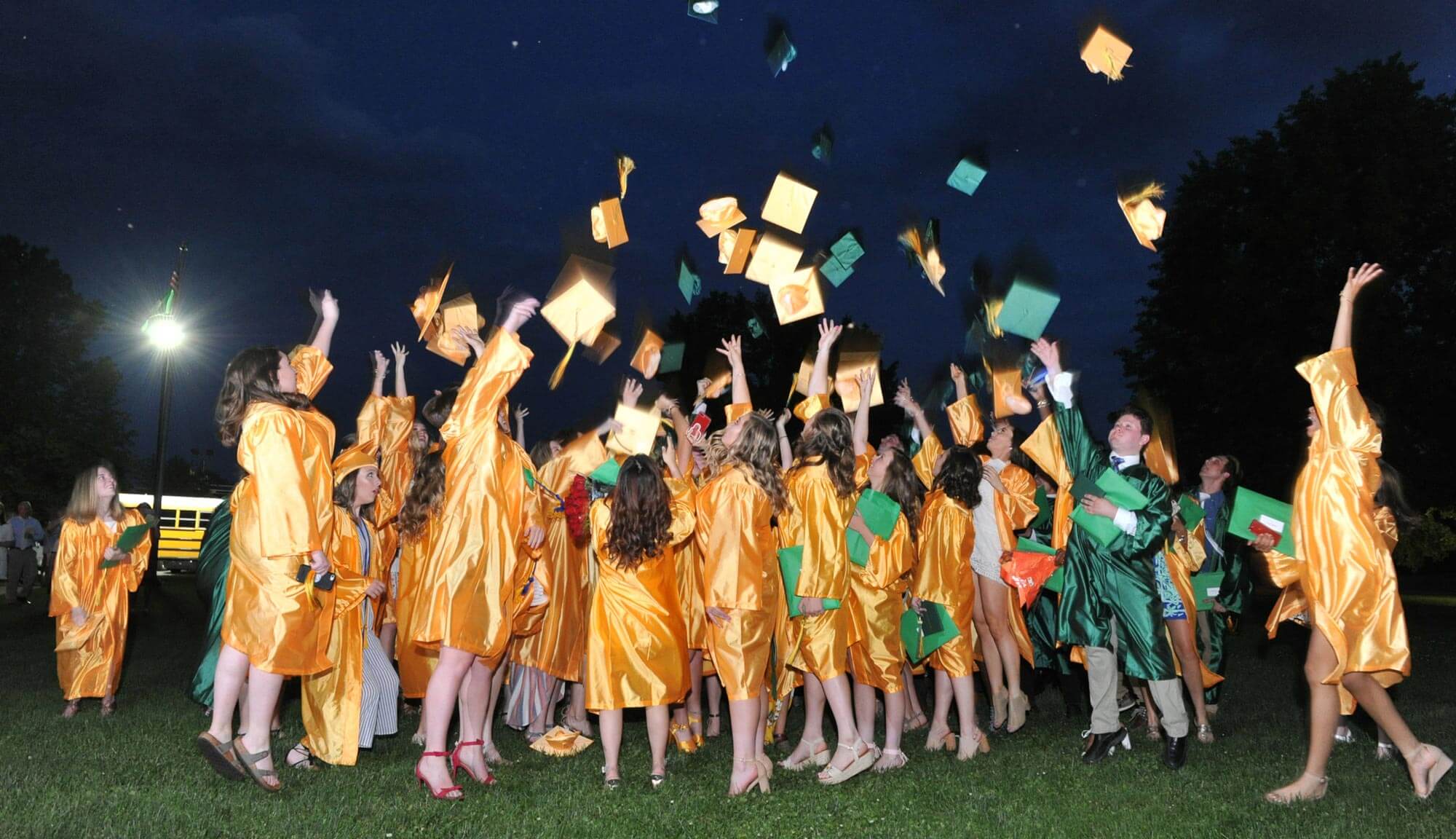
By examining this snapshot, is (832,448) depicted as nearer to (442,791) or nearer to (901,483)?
(901,483)

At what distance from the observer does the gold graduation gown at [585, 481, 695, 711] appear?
5.69 meters

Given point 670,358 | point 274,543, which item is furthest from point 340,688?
point 670,358

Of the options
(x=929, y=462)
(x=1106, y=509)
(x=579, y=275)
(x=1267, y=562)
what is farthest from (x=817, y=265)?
(x=1267, y=562)

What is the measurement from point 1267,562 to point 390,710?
5.41 metres

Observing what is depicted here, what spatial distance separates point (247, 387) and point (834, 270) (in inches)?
214

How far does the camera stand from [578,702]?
7.21 meters

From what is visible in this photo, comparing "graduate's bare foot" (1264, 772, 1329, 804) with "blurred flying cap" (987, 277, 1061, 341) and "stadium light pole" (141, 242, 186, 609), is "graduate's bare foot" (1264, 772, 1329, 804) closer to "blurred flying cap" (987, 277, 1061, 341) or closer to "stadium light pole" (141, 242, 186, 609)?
"blurred flying cap" (987, 277, 1061, 341)

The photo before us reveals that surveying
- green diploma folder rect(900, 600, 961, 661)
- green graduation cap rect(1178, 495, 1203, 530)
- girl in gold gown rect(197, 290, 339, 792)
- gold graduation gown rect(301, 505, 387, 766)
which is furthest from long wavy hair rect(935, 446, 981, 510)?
girl in gold gown rect(197, 290, 339, 792)

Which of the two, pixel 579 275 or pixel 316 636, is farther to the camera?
pixel 579 275

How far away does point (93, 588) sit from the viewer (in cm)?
807

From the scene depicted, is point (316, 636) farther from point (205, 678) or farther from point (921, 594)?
point (921, 594)

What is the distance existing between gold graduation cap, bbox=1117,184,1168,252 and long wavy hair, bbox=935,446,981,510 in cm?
269

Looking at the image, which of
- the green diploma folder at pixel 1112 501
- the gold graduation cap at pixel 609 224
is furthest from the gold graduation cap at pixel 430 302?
the green diploma folder at pixel 1112 501

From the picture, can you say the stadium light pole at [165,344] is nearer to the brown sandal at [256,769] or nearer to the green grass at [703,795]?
the green grass at [703,795]
